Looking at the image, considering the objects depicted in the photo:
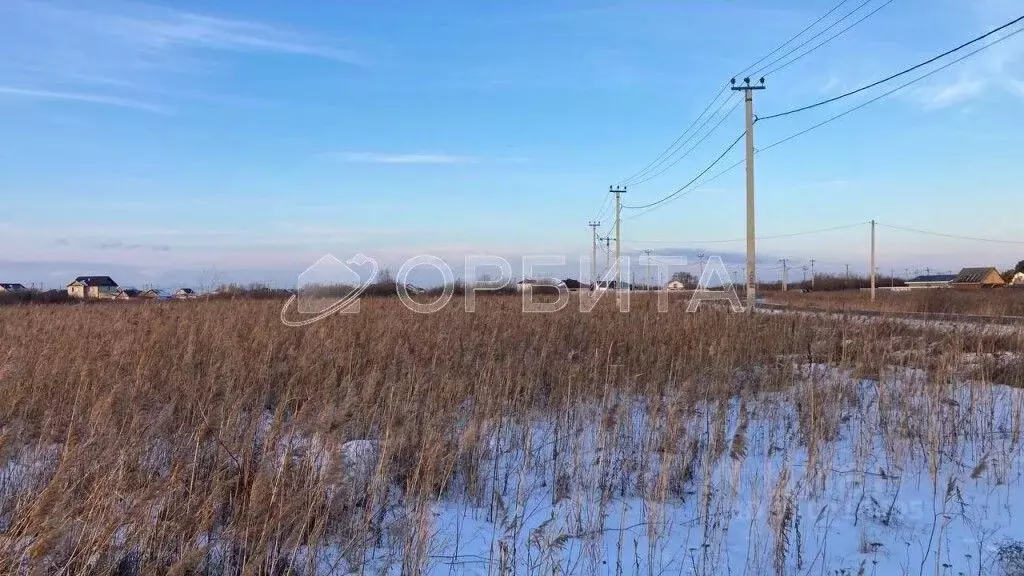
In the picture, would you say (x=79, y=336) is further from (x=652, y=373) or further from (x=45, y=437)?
(x=652, y=373)

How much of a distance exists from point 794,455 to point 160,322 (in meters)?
9.05

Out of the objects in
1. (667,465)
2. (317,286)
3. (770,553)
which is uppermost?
(317,286)

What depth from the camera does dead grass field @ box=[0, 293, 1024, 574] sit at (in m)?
2.86

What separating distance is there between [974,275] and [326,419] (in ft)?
346

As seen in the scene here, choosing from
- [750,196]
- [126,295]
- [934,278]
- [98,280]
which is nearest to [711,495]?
[750,196]

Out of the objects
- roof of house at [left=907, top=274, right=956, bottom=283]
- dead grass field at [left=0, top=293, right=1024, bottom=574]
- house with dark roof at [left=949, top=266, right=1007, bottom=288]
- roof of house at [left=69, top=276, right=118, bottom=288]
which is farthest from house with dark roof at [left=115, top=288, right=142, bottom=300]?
roof of house at [left=907, top=274, right=956, bottom=283]

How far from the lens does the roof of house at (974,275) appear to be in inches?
3352

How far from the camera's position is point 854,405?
18.9 feet

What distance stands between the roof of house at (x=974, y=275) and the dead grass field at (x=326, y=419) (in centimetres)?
9442

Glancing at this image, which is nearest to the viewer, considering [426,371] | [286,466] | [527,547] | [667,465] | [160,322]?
[527,547]

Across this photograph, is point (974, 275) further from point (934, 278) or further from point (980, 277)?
Answer: point (934, 278)

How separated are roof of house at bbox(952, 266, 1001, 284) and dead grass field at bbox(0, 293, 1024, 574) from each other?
9442 centimetres

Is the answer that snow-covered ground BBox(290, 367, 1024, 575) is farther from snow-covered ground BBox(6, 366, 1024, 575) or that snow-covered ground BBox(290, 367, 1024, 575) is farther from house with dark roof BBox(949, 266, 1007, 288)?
house with dark roof BBox(949, 266, 1007, 288)

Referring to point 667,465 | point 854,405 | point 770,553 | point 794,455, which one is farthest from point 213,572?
point 854,405
